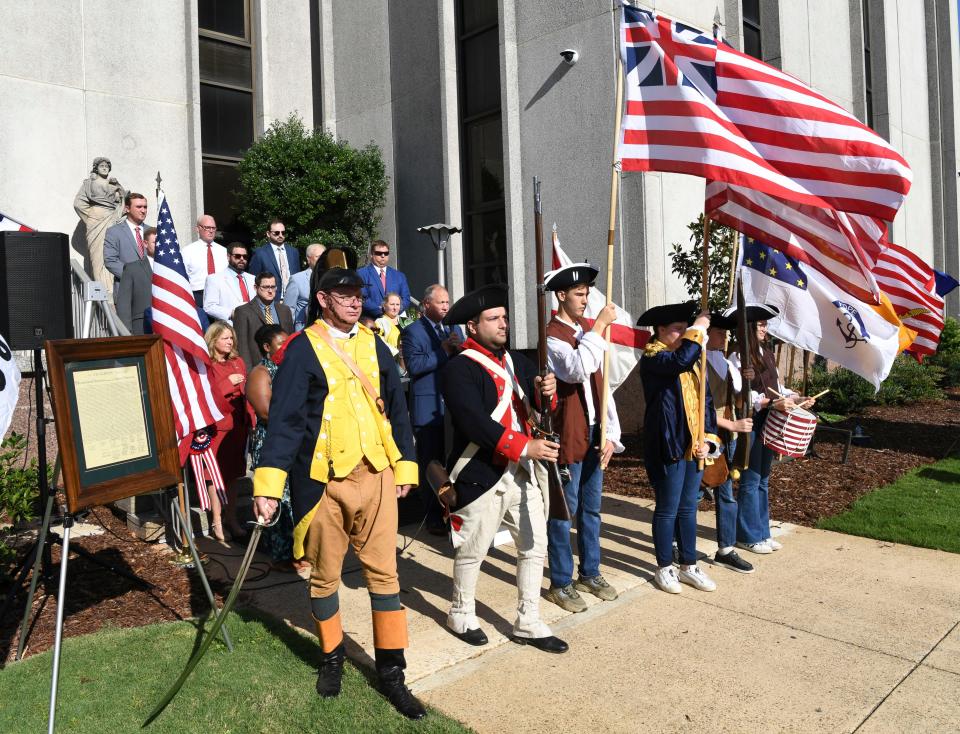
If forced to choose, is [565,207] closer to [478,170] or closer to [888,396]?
[478,170]

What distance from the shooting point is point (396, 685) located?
12.5 ft

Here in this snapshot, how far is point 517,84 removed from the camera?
12391 millimetres

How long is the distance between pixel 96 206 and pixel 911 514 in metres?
11.1

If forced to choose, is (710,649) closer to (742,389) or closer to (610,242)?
(742,389)

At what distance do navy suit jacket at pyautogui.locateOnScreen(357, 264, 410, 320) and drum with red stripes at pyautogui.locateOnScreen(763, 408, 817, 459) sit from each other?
12.3 ft

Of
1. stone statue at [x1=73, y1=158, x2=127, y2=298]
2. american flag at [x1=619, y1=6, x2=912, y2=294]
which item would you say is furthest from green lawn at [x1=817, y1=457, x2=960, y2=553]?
stone statue at [x1=73, y1=158, x2=127, y2=298]

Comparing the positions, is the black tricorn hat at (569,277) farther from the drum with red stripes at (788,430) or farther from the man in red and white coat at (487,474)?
the drum with red stripes at (788,430)

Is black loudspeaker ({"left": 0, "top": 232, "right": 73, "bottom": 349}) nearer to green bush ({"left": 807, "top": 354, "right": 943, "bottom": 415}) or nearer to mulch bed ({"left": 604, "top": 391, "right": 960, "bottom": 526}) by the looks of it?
mulch bed ({"left": 604, "top": 391, "right": 960, "bottom": 526})

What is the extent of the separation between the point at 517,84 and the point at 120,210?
6.40 metres

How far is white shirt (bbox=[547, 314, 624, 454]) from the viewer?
480 cm

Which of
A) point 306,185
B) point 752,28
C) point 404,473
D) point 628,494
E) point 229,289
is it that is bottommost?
point 628,494

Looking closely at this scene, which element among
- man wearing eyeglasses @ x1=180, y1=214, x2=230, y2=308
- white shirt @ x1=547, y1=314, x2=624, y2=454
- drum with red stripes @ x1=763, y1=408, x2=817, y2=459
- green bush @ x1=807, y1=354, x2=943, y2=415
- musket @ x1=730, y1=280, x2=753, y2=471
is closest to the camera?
white shirt @ x1=547, y1=314, x2=624, y2=454

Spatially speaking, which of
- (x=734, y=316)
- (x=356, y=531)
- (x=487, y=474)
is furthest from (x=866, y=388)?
(x=356, y=531)

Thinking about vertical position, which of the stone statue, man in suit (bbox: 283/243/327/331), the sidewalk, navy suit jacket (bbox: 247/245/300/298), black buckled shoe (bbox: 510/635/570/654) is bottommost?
the sidewalk
